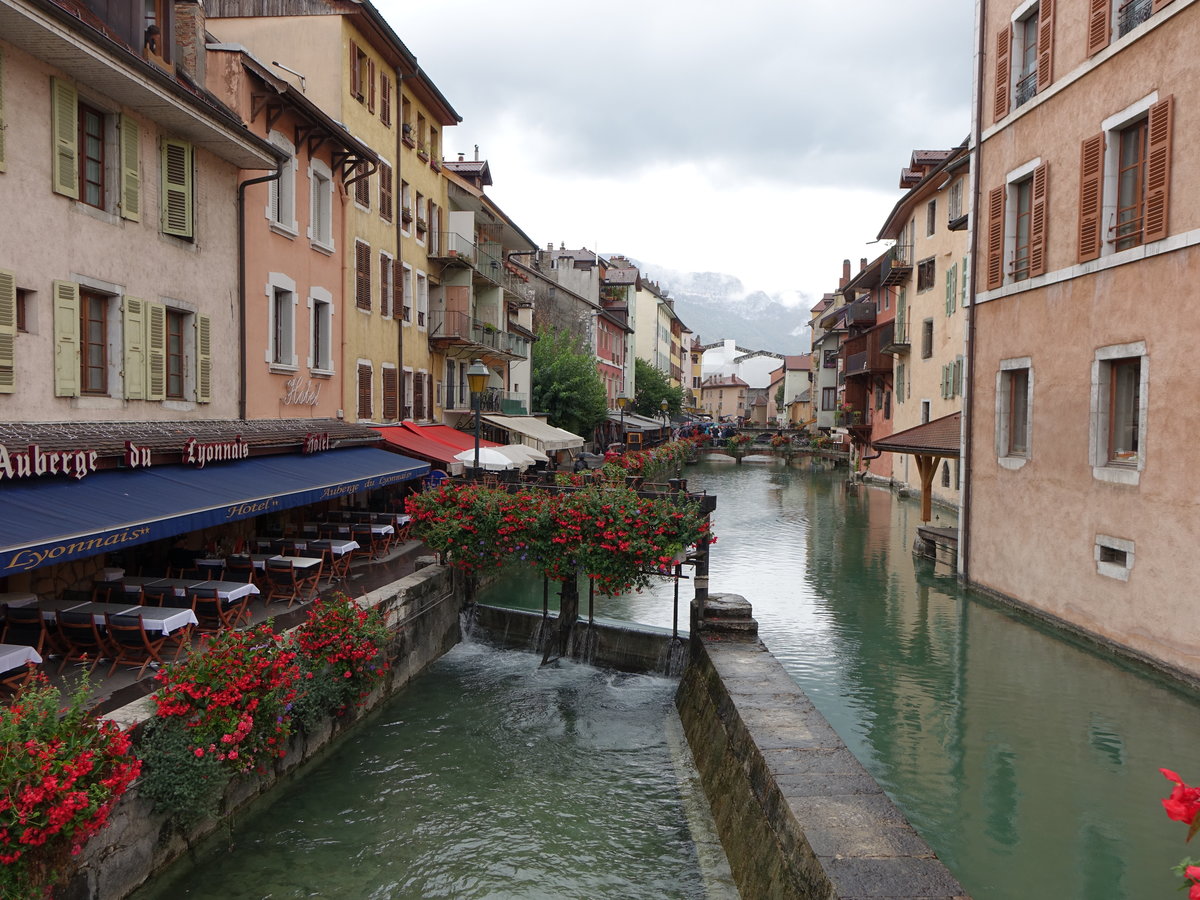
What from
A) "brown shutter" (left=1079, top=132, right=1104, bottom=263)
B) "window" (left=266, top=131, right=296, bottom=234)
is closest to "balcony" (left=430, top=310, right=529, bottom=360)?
"window" (left=266, top=131, right=296, bottom=234)

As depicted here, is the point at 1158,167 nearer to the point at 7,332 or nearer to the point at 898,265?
the point at 7,332

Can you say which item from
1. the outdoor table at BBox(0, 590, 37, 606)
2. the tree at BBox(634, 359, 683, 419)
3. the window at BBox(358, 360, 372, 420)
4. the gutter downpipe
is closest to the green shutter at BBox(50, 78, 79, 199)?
the outdoor table at BBox(0, 590, 37, 606)

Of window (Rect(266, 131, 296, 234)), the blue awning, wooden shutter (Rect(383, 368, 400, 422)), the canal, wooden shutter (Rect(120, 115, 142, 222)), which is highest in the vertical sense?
A: window (Rect(266, 131, 296, 234))

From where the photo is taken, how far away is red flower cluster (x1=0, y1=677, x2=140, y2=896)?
5074 millimetres

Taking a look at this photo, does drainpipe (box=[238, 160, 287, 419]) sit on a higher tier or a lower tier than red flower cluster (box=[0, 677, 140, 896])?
higher

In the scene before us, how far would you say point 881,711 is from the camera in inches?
484

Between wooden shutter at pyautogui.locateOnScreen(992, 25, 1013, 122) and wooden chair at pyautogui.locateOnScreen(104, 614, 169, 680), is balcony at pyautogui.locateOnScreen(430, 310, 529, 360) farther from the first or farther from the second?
wooden chair at pyautogui.locateOnScreen(104, 614, 169, 680)

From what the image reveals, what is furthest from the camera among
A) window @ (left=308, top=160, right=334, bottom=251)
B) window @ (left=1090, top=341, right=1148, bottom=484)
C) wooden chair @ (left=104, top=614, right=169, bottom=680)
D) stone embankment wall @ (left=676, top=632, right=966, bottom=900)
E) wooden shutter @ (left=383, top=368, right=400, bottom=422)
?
wooden shutter @ (left=383, top=368, right=400, bottom=422)

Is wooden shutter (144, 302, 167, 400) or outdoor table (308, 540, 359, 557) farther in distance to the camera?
outdoor table (308, 540, 359, 557)

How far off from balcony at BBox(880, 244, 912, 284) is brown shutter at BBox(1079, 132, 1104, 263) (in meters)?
25.0

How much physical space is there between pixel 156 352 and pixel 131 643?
5296 millimetres

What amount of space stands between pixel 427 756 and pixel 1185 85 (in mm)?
13368

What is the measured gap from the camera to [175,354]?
44.5ft

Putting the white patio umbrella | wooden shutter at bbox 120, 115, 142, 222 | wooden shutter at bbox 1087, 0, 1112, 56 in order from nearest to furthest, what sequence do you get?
wooden shutter at bbox 120, 115, 142, 222 → wooden shutter at bbox 1087, 0, 1112, 56 → the white patio umbrella
